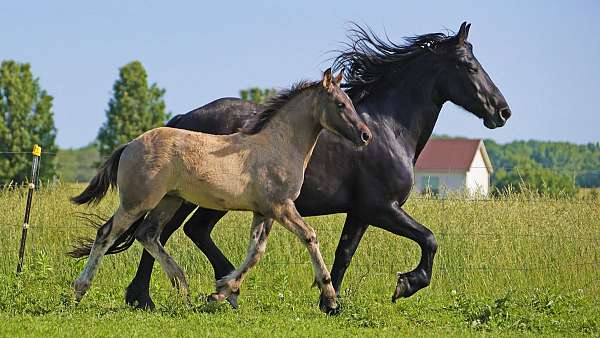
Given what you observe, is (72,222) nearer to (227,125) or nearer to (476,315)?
(227,125)

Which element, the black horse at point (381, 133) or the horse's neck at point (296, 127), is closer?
the horse's neck at point (296, 127)

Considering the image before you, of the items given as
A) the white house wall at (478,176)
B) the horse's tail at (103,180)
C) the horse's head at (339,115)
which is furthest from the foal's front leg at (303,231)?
the white house wall at (478,176)

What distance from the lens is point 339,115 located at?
810cm

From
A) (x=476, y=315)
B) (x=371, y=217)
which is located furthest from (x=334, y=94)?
(x=476, y=315)

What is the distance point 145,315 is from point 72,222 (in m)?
5.19

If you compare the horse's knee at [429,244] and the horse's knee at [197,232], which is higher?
the horse's knee at [429,244]

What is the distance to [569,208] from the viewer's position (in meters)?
12.0

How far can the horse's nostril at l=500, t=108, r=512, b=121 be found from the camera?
30.3 ft

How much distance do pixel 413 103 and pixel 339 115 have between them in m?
1.37

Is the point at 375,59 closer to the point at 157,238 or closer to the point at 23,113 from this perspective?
the point at 157,238

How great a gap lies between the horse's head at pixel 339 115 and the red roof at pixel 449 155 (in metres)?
51.9

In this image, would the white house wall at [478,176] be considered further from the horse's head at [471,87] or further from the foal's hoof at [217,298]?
the foal's hoof at [217,298]

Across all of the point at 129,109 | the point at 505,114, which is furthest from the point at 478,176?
the point at 505,114

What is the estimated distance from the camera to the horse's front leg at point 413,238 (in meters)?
8.43
